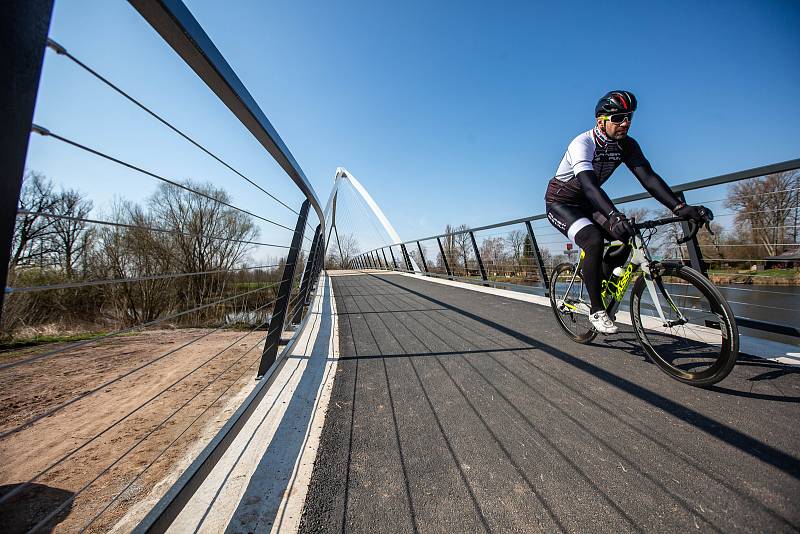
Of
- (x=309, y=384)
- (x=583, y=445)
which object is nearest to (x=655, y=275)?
(x=583, y=445)

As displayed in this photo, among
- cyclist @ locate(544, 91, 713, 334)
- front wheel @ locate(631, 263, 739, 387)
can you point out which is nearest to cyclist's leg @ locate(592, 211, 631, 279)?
cyclist @ locate(544, 91, 713, 334)

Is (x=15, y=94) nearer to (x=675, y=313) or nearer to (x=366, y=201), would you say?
(x=675, y=313)

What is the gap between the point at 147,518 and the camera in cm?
80

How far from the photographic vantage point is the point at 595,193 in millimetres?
1884

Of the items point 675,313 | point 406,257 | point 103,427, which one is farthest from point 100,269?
point 406,257

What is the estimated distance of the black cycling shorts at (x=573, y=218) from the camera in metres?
2.09

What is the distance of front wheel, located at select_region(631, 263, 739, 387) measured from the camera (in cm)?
150

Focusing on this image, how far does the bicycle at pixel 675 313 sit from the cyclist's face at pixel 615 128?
622 mm

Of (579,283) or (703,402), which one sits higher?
(579,283)

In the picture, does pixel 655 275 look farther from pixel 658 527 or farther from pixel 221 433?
pixel 221 433

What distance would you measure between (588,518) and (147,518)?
1177 millimetres

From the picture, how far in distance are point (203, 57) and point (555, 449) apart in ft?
6.55

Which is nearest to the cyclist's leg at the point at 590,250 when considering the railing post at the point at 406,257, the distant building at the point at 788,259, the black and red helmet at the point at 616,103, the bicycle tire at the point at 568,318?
the bicycle tire at the point at 568,318

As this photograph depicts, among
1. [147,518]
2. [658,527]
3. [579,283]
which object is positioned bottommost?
[658,527]
